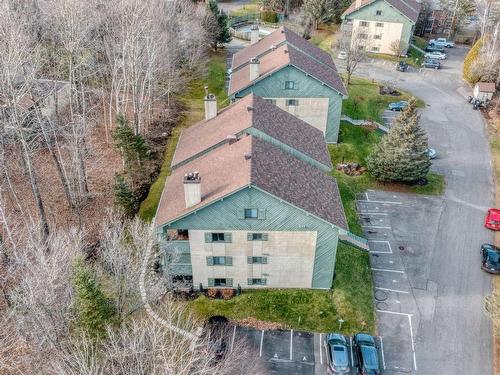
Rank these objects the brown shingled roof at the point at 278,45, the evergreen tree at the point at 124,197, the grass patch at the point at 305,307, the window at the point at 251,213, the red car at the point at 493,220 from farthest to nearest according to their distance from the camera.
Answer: the brown shingled roof at the point at 278,45
the red car at the point at 493,220
the evergreen tree at the point at 124,197
the grass patch at the point at 305,307
the window at the point at 251,213

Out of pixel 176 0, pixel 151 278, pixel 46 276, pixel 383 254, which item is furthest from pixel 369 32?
pixel 46 276

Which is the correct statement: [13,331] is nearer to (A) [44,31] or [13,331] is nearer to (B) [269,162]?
(B) [269,162]

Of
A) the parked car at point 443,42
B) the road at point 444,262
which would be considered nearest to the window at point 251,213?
the road at point 444,262

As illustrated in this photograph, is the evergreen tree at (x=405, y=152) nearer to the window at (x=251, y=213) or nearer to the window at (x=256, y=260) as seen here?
A: the window at (x=256, y=260)

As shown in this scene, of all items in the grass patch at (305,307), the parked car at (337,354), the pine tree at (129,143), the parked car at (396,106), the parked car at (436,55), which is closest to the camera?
the parked car at (337,354)

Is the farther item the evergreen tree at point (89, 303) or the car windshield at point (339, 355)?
the car windshield at point (339, 355)

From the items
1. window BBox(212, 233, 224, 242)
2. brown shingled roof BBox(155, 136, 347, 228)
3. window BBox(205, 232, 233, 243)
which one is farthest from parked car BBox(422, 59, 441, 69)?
window BBox(212, 233, 224, 242)
